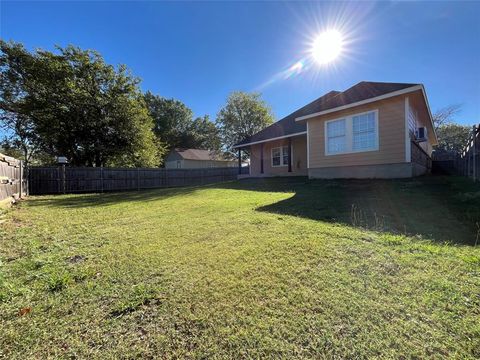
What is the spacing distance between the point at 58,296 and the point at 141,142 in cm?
1785

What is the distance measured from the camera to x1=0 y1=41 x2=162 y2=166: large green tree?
16344 mm

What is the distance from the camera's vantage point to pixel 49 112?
1650 centimetres

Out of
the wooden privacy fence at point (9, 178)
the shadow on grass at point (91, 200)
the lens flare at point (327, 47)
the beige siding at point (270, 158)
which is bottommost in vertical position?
the shadow on grass at point (91, 200)

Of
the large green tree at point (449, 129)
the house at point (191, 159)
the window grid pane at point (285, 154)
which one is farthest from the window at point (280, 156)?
the large green tree at point (449, 129)

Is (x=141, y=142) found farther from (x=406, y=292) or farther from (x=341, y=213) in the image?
(x=406, y=292)

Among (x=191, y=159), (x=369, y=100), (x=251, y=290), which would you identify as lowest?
(x=251, y=290)

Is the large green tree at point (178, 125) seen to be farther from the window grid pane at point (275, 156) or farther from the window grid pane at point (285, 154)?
the window grid pane at point (285, 154)

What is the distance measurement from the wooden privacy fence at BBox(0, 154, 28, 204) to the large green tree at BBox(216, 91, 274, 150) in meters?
23.0

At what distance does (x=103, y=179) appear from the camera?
51.5ft

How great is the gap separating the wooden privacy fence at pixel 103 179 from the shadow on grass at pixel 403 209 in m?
13.5

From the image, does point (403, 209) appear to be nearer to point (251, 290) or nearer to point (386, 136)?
point (251, 290)

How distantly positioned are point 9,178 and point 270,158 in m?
14.1

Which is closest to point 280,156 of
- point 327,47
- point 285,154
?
point 285,154

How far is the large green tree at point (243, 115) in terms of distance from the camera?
30234 mm
